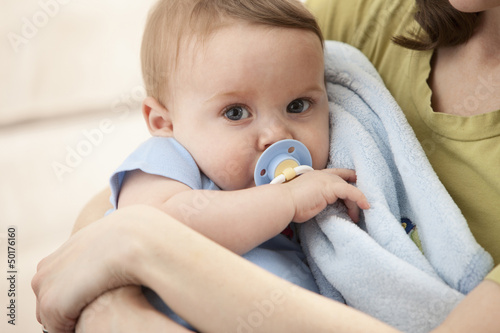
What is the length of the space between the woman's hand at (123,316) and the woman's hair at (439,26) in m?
0.74

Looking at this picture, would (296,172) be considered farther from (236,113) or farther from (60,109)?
(60,109)

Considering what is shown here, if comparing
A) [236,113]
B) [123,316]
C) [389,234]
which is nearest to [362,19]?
[236,113]

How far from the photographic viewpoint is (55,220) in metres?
1.77

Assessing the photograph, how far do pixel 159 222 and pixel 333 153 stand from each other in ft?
1.35

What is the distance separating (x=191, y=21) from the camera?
1019 mm

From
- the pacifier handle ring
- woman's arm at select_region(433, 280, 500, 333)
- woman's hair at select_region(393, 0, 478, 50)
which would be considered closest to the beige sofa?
the pacifier handle ring

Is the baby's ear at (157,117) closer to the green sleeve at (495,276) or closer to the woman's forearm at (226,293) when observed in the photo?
the woman's forearm at (226,293)

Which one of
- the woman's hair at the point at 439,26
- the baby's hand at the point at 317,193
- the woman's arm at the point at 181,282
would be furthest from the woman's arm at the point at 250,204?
the woman's hair at the point at 439,26

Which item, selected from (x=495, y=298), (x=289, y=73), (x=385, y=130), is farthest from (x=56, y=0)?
(x=495, y=298)

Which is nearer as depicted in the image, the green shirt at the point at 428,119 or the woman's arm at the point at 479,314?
the woman's arm at the point at 479,314

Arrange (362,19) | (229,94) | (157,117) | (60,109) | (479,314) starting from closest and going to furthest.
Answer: (479,314) → (229,94) → (157,117) → (362,19) → (60,109)

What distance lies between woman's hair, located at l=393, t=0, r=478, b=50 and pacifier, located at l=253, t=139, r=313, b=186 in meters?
0.35

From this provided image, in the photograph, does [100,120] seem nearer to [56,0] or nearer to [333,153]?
[56,0]

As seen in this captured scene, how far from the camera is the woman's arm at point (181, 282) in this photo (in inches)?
27.0
